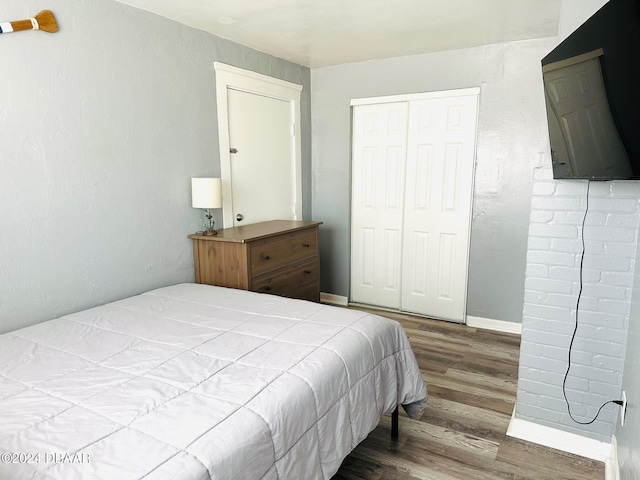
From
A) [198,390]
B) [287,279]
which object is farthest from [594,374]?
[287,279]

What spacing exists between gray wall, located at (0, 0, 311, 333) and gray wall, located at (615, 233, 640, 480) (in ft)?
8.27

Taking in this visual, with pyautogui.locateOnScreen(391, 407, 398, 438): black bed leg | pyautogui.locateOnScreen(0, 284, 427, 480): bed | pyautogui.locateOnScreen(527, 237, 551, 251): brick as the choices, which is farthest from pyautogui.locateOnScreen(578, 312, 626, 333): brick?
pyautogui.locateOnScreen(391, 407, 398, 438): black bed leg

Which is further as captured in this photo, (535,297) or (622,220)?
(535,297)

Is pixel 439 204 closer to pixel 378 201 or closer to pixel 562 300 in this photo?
pixel 378 201

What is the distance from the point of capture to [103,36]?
90.4 inches

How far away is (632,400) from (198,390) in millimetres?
1620

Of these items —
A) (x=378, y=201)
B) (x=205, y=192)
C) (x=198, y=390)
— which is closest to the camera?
(x=198, y=390)

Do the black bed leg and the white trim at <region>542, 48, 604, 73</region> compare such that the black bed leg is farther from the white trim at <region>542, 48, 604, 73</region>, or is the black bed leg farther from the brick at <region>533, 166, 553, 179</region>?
the white trim at <region>542, 48, 604, 73</region>

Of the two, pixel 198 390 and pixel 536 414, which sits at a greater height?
pixel 198 390

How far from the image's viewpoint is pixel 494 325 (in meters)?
3.60

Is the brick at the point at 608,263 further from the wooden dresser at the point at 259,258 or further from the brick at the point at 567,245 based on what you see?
the wooden dresser at the point at 259,258

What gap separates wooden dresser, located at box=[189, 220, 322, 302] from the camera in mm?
2727

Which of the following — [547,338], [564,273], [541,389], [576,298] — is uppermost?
[564,273]

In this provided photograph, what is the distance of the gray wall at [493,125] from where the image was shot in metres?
3.24
